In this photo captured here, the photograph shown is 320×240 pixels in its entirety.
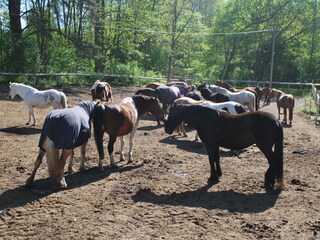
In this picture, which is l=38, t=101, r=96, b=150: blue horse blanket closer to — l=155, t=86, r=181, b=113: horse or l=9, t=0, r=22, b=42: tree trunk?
l=155, t=86, r=181, b=113: horse

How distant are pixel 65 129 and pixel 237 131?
307cm

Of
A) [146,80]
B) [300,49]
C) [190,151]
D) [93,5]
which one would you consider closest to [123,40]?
[146,80]

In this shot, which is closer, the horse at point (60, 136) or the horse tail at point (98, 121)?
the horse at point (60, 136)

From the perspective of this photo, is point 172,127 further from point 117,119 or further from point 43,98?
point 43,98

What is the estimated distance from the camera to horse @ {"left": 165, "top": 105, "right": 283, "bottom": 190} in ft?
20.1

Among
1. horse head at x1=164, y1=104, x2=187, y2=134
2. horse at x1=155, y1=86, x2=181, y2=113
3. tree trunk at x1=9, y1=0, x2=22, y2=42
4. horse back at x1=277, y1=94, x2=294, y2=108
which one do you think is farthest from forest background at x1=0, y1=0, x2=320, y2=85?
horse head at x1=164, y1=104, x2=187, y2=134

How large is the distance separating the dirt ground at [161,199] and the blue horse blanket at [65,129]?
865 mm

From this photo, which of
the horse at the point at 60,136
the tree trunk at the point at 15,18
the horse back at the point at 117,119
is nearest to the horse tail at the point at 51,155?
the horse at the point at 60,136

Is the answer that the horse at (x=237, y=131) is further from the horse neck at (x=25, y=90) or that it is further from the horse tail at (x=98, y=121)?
the horse neck at (x=25, y=90)

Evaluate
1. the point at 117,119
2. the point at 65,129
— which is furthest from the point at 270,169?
the point at 65,129

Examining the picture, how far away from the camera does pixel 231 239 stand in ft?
14.0

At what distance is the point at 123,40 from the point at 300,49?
19976 millimetres

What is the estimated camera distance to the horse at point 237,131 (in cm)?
614

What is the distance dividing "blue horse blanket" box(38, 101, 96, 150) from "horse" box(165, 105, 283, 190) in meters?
1.89
